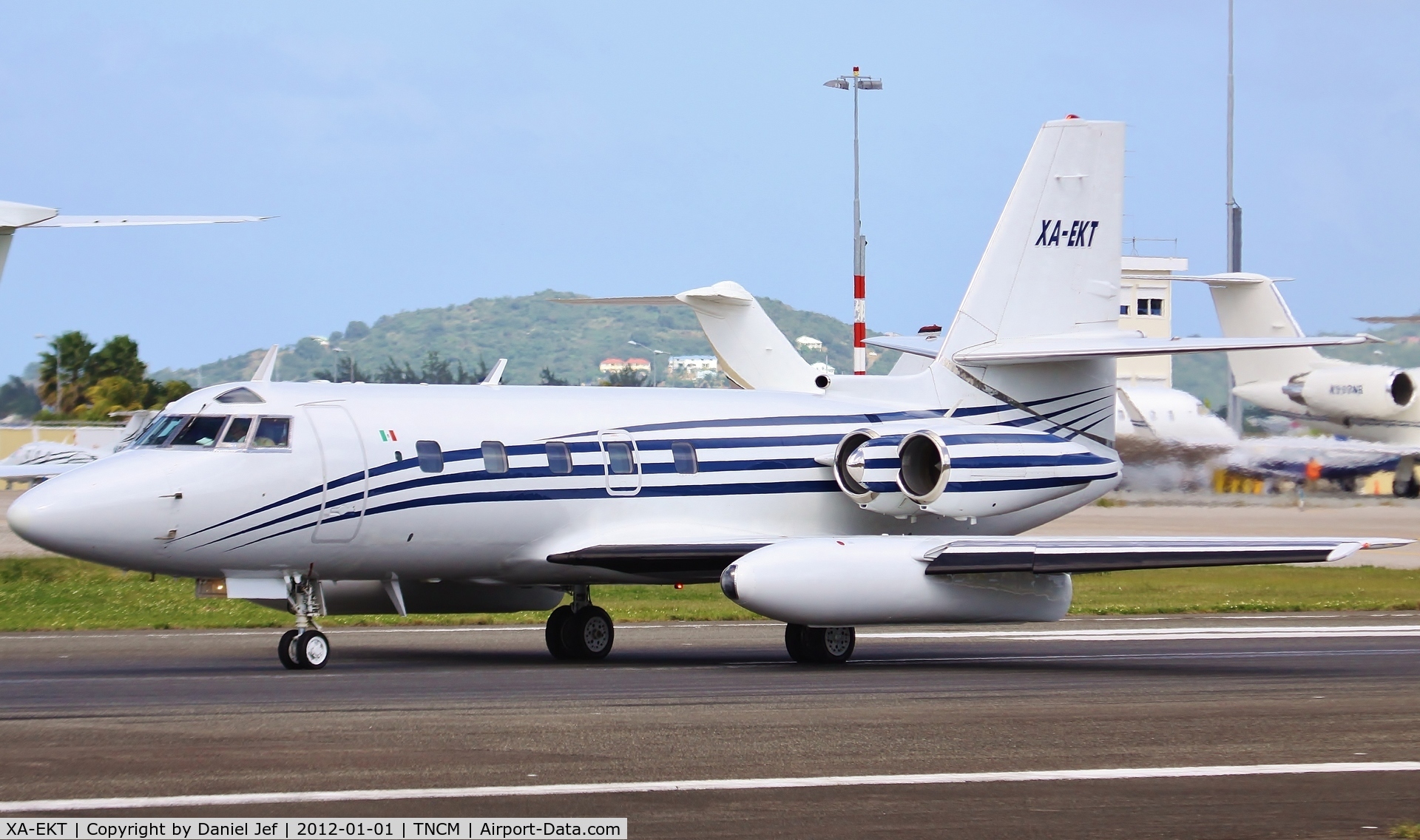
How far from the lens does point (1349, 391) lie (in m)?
44.9

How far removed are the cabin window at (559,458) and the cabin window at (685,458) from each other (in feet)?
4.19

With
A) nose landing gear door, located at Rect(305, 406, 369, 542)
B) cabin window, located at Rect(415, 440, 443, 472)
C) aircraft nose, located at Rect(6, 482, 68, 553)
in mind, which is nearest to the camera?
aircraft nose, located at Rect(6, 482, 68, 553)

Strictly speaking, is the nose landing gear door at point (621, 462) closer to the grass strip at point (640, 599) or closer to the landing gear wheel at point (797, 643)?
the landing gear wheel at point (797, 643)

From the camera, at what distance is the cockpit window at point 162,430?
51.3 ft

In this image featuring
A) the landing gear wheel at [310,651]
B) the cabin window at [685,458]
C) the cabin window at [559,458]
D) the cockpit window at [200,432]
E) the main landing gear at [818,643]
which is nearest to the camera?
the cockpit window at [200,432]

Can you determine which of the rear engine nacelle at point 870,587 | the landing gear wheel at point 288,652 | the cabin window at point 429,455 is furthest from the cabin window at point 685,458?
the landing gear wheel at point 288,652

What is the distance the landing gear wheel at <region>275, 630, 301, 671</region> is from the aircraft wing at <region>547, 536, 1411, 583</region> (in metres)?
2.73

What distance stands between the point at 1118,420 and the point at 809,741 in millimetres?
41388

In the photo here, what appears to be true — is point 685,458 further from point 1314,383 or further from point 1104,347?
point 1314,383

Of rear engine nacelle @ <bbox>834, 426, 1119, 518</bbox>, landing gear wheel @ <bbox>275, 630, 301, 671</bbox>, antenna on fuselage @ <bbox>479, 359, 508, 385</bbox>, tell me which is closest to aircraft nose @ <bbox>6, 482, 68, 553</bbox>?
landing gear wheel @ <bbox>275, 630, 301, 671</bbox>

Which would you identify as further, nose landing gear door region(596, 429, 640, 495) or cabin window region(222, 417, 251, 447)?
nose landing gear door region(596, 429, 640, 495)

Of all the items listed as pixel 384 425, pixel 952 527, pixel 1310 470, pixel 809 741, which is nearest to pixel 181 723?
pixel 809 741

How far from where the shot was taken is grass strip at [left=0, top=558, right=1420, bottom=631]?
23188 mm

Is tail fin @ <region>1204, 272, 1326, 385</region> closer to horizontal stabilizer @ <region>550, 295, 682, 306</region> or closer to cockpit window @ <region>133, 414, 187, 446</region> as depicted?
horizontal stabilizer @ <region>550, 295, 682, 306</region>
